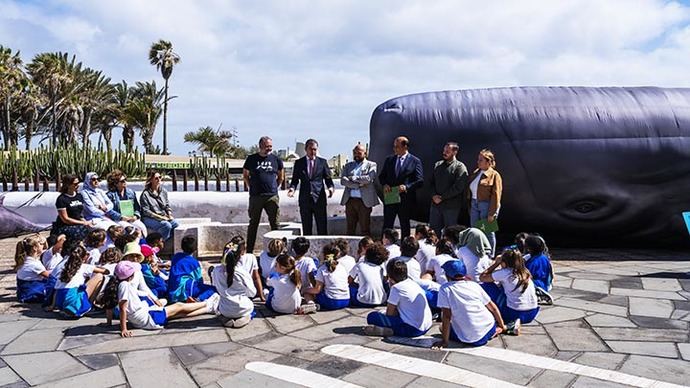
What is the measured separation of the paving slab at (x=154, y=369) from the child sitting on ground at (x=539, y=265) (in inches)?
122

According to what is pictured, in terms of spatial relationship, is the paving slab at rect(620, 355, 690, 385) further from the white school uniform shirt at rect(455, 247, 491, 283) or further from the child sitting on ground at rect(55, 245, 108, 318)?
the child sitting on ground at rect(55, 245, 108, 318)

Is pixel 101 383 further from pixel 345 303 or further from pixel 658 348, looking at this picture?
pixel 658 348

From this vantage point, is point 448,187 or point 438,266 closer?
point 438,266

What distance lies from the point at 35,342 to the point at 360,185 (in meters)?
4.06

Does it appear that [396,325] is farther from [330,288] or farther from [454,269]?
[330,288]

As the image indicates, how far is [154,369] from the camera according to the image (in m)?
3.49

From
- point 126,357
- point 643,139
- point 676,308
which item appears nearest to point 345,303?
point 126,357

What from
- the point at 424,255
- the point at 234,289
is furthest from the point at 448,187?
the point at 234,289

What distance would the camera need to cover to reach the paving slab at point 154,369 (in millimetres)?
3279

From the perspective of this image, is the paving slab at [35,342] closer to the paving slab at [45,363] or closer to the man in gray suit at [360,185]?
the paving slab at [45,363]

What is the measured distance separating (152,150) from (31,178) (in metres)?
30.7

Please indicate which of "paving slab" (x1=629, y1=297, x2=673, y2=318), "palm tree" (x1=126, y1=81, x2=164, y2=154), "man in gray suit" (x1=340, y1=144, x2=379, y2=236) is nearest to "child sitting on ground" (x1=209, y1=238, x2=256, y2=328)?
"man in gray suit" (x1=340, y1=144, x2=379, y2=236)

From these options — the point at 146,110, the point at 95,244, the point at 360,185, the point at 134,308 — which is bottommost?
the point at 134,308

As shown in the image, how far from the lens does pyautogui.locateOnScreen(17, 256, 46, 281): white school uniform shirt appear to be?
520 cm
